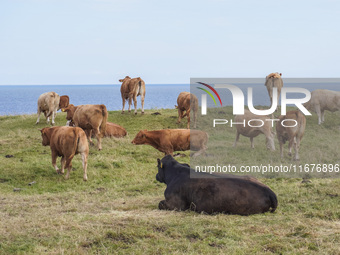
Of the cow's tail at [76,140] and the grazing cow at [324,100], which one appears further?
the grazing cow at [324,100]

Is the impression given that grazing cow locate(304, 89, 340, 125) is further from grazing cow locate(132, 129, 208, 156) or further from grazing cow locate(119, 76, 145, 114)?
grazing cow locate(132, 129, 208, 156)

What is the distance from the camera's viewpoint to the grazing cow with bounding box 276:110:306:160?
1592 centimetres

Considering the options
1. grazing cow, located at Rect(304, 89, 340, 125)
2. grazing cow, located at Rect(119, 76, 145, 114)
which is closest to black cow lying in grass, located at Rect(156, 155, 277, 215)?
grazing cow, located at Rect(304, 89, 340, 125)

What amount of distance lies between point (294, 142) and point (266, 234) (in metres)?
9.10

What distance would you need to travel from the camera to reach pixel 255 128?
17.0 meters

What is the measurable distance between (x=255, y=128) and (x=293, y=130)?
5.06 ft

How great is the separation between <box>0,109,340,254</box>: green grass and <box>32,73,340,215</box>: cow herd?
14.8 inches

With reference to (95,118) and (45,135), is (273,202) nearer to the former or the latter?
(45,135)

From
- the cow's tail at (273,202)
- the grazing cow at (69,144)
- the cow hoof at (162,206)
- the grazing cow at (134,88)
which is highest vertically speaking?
the grazing cow at (134,88)

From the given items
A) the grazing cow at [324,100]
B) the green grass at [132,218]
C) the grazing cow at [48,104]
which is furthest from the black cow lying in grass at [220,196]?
the grazing cow at [48,104]

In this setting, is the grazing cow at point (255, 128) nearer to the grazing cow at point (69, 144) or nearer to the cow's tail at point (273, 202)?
the grazing cow at point (69, 144)

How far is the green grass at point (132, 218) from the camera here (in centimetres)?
702

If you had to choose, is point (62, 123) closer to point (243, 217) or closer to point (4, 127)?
point (4, 127)

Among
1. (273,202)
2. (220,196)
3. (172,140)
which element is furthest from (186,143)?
(273,202)
